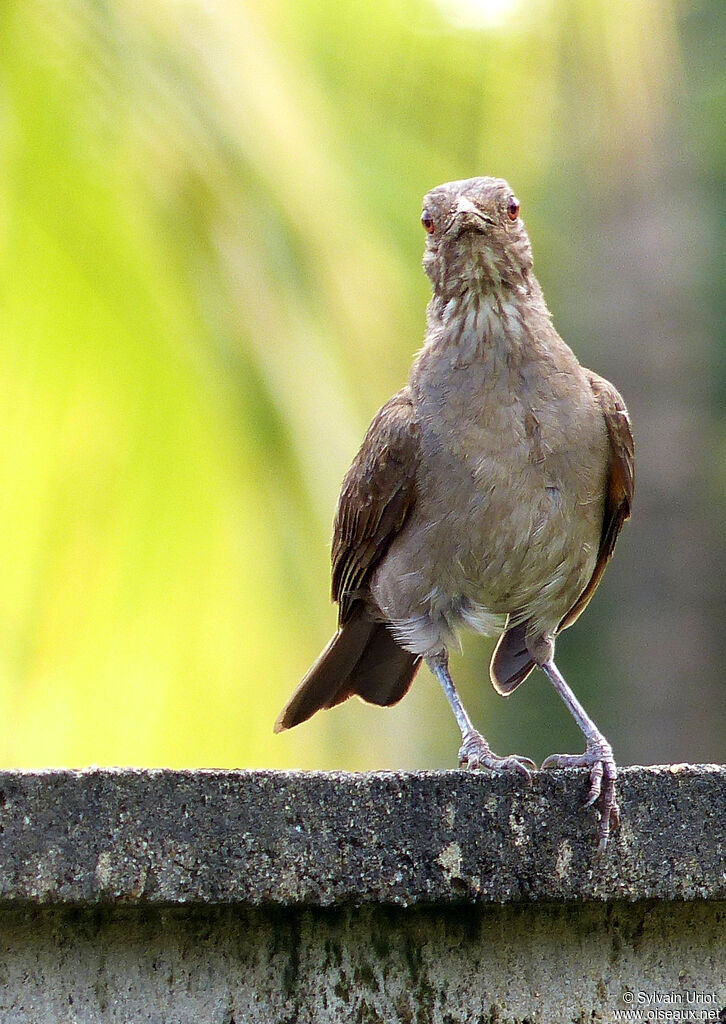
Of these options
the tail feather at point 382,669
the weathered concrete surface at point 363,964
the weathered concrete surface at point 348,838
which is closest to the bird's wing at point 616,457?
the tail feather at point 382,669

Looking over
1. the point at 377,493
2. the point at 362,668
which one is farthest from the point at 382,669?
the point at 377,493

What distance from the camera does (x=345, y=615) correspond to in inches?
169

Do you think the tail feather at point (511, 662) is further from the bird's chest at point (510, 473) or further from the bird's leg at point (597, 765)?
the bird's chest at point (510, 473)

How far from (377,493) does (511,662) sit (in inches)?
25.3

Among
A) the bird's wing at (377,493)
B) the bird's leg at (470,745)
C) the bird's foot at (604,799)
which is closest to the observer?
the bird's foot at (604,799)

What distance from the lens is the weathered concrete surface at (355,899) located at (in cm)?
201

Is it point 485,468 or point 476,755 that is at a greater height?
point 485,468

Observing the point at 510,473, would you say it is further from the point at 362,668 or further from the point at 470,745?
the point at 362,668

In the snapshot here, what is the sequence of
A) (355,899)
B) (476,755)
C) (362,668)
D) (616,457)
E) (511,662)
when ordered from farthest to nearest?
(362,668) < (511,662) < (616,457) < (476,755) < (355,899)

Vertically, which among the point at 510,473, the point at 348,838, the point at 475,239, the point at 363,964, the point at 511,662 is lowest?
the point at 363,964

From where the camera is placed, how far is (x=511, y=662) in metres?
4.16

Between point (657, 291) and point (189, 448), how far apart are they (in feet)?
17.4

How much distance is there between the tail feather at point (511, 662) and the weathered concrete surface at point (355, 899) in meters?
1.60

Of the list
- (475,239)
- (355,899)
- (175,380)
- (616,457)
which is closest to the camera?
(355,899)
